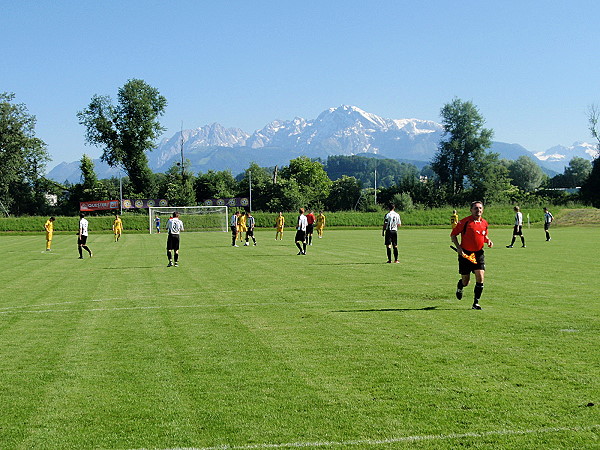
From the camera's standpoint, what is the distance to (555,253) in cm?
2634

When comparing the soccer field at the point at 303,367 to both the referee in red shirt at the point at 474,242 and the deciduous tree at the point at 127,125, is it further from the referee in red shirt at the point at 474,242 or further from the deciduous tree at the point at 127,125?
the deciduous tree at the point at 127,125

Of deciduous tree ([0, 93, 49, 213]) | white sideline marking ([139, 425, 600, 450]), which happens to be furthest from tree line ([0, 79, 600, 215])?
white sideline marking ([139, 425, 600, 450])

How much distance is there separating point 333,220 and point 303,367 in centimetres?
6568

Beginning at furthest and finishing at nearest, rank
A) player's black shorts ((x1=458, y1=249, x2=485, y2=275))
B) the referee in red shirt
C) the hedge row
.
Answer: the hedge row, player's black shorts ((x1=458, y1=249, x2=485, y2=275)), the referee in red shirt

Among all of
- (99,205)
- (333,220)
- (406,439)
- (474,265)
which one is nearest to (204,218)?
(333,220)

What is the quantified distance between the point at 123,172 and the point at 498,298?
91925 millimetres

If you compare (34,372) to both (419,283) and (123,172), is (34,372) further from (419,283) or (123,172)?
(123,172)

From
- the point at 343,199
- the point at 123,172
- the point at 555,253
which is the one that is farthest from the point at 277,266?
the point at 343,199

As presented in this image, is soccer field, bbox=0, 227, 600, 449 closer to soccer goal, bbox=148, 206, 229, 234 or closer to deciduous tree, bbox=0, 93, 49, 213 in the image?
soccer goal, bbox=148, 206, 229, 234

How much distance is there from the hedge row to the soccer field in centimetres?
5541

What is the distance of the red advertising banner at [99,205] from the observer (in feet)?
270

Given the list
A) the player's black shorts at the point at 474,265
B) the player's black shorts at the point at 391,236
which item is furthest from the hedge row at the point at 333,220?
the player's black shorts at the point at 474,265

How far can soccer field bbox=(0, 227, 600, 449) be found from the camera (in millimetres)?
5496

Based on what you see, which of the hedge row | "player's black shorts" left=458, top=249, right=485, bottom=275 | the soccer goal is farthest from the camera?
the hedge row
